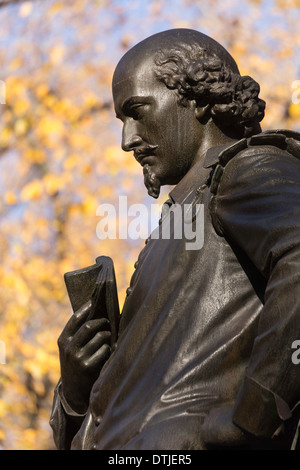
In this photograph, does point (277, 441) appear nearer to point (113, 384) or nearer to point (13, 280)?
point (113, 384)

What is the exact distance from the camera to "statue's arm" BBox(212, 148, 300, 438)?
2223 millimetres

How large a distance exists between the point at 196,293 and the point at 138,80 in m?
0.60

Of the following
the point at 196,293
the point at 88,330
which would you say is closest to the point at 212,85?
the point at 196,293

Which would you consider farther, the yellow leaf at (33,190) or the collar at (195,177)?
the yellow leaf at (33,190)

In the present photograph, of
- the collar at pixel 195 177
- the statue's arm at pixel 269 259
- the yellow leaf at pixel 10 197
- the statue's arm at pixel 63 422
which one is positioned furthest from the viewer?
the yellow leaf at pixel 10 197

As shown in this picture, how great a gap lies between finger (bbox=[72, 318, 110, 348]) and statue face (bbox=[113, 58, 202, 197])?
362mm

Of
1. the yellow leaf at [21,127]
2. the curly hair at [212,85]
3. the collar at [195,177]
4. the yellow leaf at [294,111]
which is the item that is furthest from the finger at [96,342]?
the yellow leaf at [21,127]

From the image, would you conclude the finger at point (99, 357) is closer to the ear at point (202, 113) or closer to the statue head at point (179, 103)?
the statue head at point (179, 103)

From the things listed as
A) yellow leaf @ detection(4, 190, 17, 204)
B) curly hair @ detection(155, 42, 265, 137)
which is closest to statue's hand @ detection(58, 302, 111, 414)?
curly hair @ detection(155, 42, 265, 137)

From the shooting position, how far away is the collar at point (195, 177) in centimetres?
276

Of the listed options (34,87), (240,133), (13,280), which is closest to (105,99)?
(34,87)

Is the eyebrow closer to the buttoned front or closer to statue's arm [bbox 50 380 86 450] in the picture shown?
the buttoned front

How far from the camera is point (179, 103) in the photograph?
9.22 ft

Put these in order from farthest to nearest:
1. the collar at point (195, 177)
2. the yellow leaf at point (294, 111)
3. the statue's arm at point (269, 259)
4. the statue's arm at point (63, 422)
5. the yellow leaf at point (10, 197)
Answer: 1. the yellow leaf at point (10, 197)
2. the yellow leaf at point (294, 111)
3. the statue's arm at point (63, 422)
4. the collar at point (195, 177)
5. the statue's arm at point (269, 259)
